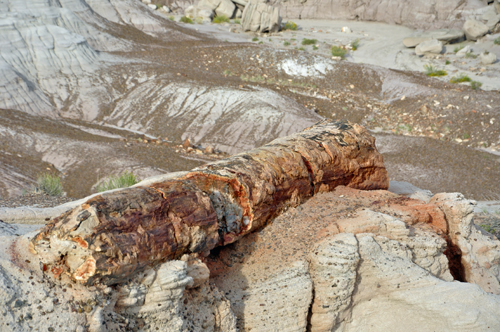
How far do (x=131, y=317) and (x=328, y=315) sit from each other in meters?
2.19

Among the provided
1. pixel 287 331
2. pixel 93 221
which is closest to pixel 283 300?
pixel 287 331

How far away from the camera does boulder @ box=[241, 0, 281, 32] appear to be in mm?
28422

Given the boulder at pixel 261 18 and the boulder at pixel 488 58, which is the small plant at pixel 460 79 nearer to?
the boulder at pixel 488 58

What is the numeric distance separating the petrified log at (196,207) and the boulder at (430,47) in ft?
65.5

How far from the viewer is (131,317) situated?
4.07 m

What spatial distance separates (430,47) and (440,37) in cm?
208

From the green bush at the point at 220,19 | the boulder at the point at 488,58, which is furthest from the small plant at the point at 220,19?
the boulder at the point at 488,58

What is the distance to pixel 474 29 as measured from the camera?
1028 inches

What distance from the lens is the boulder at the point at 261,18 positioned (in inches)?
1119

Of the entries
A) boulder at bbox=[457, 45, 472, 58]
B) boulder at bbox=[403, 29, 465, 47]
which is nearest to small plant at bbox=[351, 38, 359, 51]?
boulder at bbox=[403, 29, 465, 47]

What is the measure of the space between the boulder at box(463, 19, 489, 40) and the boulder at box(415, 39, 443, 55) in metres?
2.54

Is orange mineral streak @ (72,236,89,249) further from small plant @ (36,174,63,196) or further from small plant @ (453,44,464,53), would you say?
small plant @ (453,44,464,53)

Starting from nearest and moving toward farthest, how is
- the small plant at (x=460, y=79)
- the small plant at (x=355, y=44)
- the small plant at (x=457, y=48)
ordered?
the small plant at (x=460, y=79) → the small plant at (x=457, y=48) → the small plant at (x=355, y=44)

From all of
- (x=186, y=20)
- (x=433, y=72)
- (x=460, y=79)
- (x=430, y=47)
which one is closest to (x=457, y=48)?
(x=430, y=47)
